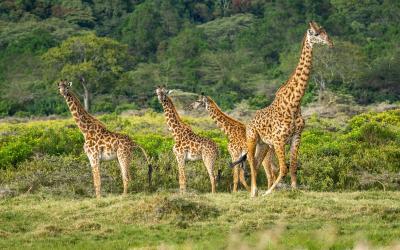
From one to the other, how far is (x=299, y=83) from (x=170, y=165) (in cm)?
423

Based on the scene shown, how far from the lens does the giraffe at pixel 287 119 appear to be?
16.7 metres

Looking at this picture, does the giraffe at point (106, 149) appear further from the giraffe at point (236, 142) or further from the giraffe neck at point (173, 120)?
the giraffe at point (236, 142)

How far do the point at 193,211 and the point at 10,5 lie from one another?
5114cm

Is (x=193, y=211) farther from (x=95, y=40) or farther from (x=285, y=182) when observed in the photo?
(x=95, y=40)

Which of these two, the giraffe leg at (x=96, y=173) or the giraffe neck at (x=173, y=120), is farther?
the giraffe neck at (x=173, y=120)

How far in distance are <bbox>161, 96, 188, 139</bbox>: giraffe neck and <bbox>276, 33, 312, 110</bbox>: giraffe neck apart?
2.43 metres

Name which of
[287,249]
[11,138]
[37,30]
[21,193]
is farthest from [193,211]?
[37,30]

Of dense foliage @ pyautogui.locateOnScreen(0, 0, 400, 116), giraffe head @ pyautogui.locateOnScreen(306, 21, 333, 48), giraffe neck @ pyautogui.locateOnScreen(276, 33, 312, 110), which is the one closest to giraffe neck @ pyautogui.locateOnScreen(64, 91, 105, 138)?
giraffe neck @ pyautogui.locateOnScreen(276, 33, 312, 110)

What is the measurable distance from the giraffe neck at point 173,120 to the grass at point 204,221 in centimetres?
262

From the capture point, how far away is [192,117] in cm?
3503

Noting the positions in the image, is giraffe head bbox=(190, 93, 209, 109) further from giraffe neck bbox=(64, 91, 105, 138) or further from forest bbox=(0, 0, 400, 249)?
giraffe neck bbox=(64, 91, 105, 138)

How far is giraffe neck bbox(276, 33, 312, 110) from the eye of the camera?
661 inches

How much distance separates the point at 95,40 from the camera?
47.7 m

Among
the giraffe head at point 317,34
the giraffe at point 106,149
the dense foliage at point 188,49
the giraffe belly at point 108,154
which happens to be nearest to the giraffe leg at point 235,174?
the giraffe at point 106,149
